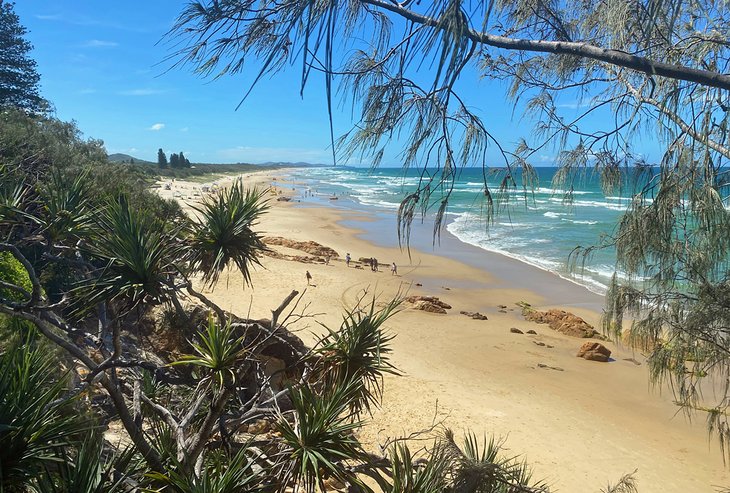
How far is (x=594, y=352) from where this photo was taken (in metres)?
11.6

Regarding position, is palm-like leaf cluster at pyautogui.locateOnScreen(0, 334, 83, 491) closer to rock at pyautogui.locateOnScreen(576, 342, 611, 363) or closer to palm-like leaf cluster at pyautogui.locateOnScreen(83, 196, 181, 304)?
palm-like leaf cluster at pyautogui.locateOnScreen(83, 196, 181, 304)

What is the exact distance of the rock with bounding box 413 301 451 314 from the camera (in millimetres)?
14508

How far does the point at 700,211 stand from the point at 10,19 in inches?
1008

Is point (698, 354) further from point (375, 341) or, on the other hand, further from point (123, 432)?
point (123, 432)

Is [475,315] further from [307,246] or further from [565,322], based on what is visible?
[307,246]

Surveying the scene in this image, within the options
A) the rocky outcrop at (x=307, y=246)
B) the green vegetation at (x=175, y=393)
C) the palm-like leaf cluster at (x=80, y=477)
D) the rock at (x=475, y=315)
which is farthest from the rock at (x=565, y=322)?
the palm-like leaf cluster at (x=80, y=477)

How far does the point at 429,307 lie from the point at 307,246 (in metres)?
9.28

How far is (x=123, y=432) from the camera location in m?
4.46

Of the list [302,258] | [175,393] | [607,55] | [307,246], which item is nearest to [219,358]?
[175,393]

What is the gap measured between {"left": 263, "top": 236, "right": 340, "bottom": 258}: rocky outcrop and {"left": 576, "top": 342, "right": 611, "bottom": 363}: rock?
38.2ft

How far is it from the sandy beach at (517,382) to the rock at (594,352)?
0.28m

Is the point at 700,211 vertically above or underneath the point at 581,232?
above

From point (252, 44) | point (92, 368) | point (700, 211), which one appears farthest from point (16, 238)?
point (700, 211)

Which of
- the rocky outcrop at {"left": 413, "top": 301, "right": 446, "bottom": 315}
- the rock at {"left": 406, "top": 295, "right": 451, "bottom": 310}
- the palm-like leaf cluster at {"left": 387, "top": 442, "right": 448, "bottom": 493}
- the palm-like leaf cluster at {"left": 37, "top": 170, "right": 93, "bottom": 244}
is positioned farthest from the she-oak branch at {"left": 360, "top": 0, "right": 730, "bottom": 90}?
the rock at {"left": 406, "top": 295, "right": 451, "bottom": 310}
